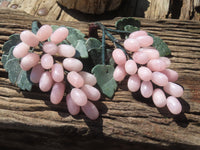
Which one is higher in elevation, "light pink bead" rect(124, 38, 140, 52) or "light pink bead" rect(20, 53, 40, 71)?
"light pink bead" rect(124, 38, 140, 52)

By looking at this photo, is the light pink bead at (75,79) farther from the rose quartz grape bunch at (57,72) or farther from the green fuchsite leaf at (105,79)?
the green fuchsite leaf at (105,79)

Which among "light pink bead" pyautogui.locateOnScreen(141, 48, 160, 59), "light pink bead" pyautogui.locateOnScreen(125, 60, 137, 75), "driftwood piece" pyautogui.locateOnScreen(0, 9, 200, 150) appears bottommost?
"driftwood piece" pyautogui.locateOnScreen(0, 9, 200, 150)

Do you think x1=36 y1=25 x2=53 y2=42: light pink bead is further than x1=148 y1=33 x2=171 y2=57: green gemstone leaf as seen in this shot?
No

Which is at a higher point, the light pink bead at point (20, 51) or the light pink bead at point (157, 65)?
Result: the light pink bead at point (20, 51)

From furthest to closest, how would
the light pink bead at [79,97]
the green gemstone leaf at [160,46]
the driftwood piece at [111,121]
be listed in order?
the green gemstone leaf at [160,46], the driftwood piece at [111,121], the light pink bead at [79,97]

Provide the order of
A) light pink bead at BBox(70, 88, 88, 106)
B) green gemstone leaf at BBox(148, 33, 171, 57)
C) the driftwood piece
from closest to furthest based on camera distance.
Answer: light pink bead at BBox(70, 88, 88, 106) < the driftwood piece < green gemstone leaf at BBox(148, 33, 171, 57)

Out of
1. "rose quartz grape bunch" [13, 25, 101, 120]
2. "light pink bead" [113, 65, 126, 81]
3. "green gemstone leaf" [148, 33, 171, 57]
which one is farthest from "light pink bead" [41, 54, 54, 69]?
"green gemstone leaf" [148, 33, 171, 57]

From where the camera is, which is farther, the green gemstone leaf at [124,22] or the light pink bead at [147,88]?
the green gemstone leaf at [124,22]

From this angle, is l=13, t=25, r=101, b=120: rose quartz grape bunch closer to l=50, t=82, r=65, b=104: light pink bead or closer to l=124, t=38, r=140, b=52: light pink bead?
l=50, t=82, r=65, b=104: light pink bead

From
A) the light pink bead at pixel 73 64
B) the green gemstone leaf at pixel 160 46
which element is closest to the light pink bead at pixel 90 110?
the light pink bead at pixel 73 64

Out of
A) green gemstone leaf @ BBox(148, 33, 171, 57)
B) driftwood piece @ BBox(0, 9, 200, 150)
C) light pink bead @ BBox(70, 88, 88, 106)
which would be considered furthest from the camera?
green gemstone leaf @ BBox(148, 33, 171, 57)
